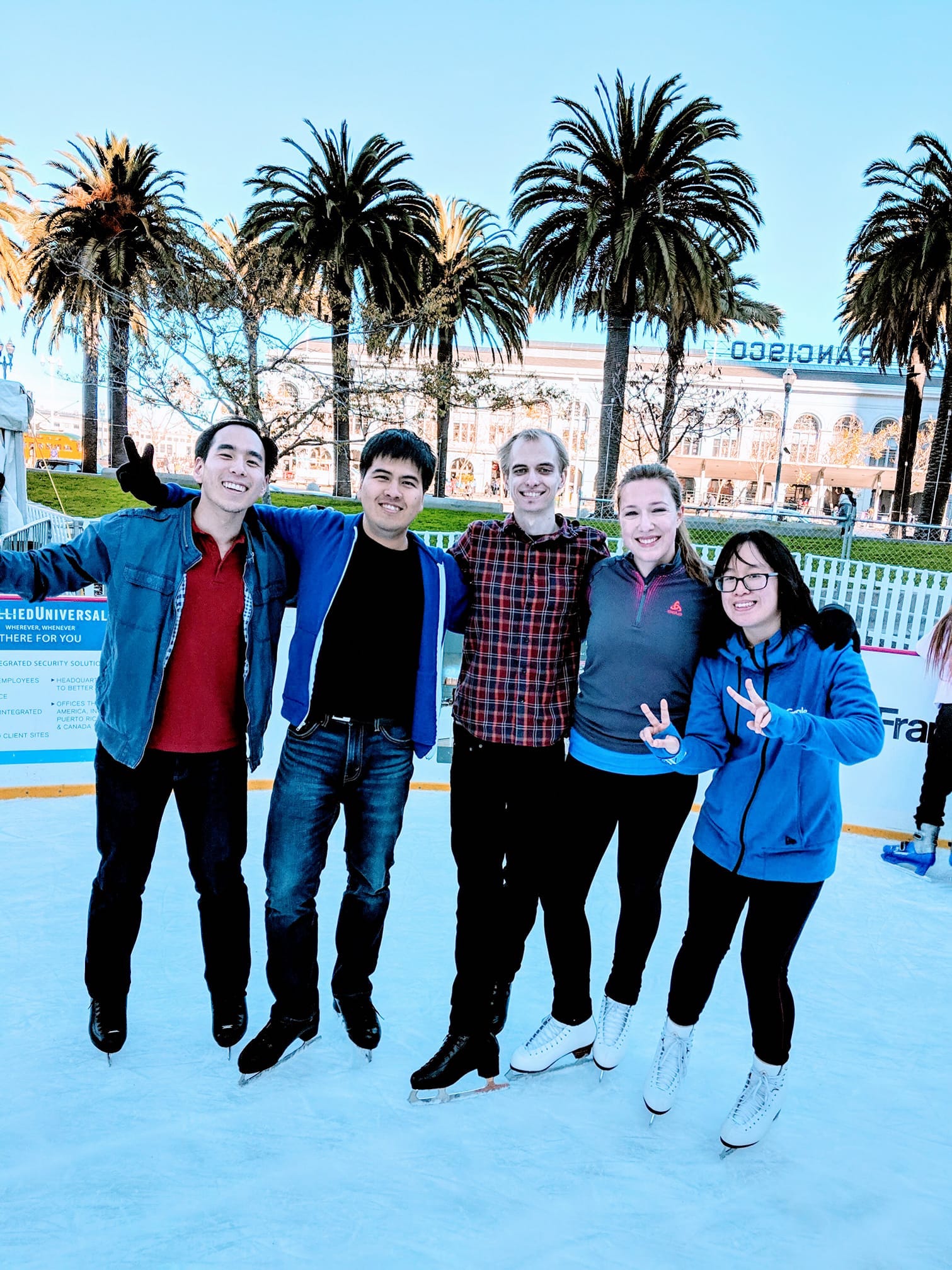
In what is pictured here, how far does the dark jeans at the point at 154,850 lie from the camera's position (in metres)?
2.26

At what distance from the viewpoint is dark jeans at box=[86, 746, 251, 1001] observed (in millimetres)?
2262

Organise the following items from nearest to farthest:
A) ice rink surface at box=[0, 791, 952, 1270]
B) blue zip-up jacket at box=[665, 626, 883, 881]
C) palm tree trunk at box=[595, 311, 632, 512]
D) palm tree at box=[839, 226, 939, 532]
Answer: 1. ice rink surface at box=[0, 791, 952, 1270]
2. blue zip-up jacket at box=[665, 626, 883, 881]
3. palm tree trunk at box=[595, 311, 632, 512]
4. palm tree at box=[839, 226, 939, 532]

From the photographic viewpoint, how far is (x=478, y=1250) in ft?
5.99

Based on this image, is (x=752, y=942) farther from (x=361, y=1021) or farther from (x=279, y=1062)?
(x=279, y=1062)

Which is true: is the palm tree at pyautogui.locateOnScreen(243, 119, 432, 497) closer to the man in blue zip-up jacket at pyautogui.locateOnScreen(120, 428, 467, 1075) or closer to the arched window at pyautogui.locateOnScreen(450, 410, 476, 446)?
the man in blue zip-up jacket at pyautogui.locateOnScreen(120, 428, 467, 1075)

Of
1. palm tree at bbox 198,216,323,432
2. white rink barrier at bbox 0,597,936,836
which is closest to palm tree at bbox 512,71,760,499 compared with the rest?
palm tree at bbox 198,216,323,432

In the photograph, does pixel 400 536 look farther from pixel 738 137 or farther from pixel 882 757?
pixel 738 137

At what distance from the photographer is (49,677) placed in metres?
4.46

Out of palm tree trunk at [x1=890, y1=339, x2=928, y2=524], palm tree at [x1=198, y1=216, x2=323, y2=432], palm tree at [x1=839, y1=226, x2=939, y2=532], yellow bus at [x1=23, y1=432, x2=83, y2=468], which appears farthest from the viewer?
yellow bus at [x1=23, y1=432, x2=83, y2=468]

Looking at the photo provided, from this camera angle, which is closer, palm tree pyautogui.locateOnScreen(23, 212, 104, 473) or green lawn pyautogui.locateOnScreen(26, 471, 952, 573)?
green lawn pyautogui.locateOnScreen(26, 471, 952, 573)

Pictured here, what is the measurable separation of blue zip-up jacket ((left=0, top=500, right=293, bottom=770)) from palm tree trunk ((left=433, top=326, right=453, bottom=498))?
16.1 feet

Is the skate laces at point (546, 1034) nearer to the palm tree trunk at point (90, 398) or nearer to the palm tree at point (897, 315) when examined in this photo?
the palm tree trunk at point (90, 398)

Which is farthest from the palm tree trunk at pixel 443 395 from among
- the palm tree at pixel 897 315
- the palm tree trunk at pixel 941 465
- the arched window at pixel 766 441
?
the arched window at pixel 766 441

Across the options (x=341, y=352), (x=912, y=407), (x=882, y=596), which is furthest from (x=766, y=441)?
(x=882, y=596)
